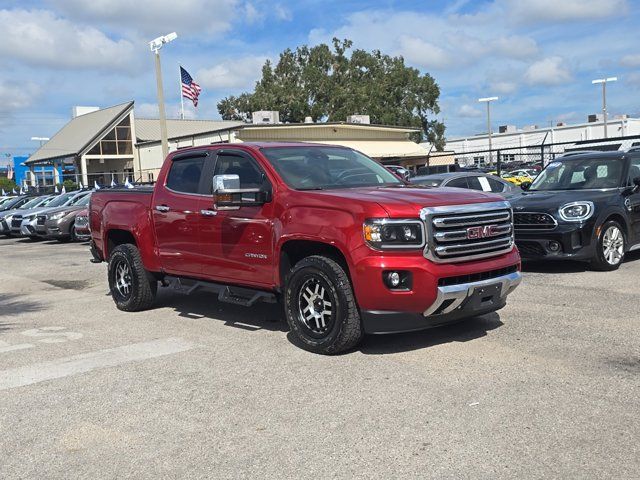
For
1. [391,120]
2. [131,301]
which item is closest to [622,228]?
[131,301]

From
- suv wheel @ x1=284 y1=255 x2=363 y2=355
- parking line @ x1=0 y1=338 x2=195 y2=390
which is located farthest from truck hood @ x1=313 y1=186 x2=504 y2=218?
parking line @ x1=0 y1=338 x2=195 y2=390

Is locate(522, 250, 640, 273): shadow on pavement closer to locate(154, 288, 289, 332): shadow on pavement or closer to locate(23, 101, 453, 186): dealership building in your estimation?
locate(154, 288, 289, 332): shadow on pavement

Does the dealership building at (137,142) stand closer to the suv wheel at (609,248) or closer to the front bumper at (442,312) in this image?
the suv wheel at (609,248)

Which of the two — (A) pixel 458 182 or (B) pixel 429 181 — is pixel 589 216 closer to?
(A) pixel 458 182

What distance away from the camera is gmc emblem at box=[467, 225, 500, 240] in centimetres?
557

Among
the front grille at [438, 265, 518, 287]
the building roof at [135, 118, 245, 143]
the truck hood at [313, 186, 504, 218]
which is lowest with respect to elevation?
the front grille at [438, 265, 518, 287]

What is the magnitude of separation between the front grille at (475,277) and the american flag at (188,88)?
3405 centimetres

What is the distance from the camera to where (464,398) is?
4.52 m

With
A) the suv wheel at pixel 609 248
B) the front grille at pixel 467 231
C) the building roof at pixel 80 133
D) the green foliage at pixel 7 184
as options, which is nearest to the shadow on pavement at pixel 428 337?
the front grille at pixel 467 231

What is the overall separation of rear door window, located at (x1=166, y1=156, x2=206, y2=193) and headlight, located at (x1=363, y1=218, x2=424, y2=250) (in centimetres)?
261

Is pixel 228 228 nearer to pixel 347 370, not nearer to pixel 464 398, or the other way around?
pixel 347 370

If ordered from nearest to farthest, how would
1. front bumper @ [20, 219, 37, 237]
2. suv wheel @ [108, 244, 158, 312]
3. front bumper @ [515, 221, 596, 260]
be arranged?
suv wheel @ [108, 244, 158, 312] → front bumper @ [515, 221, 596, 260] → front bumper @ [20, 219, 37, 237]

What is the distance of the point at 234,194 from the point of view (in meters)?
6.14

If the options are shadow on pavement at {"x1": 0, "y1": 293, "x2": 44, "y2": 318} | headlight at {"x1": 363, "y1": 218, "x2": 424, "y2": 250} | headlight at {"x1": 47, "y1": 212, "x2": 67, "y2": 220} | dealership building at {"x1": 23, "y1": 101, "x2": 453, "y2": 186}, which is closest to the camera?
headlight at {"x1": 363, "y1": 218, "x2": 424, "y2": 250}
